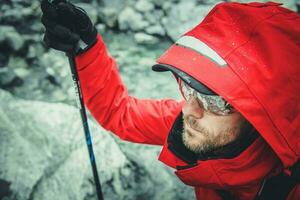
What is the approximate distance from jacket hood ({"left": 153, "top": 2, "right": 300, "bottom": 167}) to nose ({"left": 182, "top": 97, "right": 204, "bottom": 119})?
14.3 inches

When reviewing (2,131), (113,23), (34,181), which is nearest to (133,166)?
(34,181)

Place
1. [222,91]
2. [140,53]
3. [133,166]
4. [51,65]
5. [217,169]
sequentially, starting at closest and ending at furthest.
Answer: [222,91]
[217,169]
[133,166]
[51,65]
[140,53]

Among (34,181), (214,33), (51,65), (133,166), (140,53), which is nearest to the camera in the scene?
(214,33)

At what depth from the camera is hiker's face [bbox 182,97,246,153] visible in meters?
1.86

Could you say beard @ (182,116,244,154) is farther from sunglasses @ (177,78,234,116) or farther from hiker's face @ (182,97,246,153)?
sunglasses @ (177,78,234,116)

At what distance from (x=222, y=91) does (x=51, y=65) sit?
11.8ft

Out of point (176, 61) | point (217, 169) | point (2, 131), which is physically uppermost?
point (176, 61)

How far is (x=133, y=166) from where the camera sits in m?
3.24

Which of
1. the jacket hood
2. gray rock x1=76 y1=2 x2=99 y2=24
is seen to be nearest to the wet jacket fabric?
the jacket hood

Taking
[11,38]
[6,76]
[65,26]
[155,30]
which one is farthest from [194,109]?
[155,30]

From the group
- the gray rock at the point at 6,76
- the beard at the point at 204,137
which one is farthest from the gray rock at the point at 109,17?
the beard at the point at 204,137

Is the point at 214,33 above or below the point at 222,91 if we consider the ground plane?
above

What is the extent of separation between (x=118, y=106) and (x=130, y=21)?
10.9ft

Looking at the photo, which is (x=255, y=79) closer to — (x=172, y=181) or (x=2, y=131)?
(x=172, y=181)
